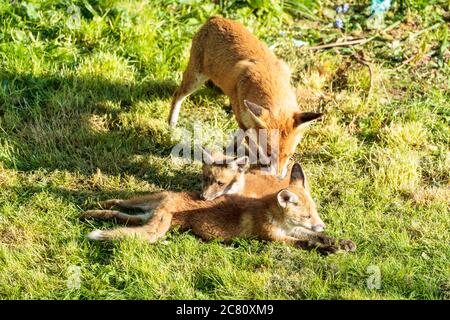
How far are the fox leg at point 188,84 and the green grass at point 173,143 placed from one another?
0.20 m

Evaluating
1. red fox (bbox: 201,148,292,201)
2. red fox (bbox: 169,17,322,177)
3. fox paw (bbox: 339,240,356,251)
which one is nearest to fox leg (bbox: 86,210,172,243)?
red fox (bbox: 201,148,292,201)

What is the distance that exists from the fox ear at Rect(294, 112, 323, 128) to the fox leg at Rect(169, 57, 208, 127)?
1.63 meters

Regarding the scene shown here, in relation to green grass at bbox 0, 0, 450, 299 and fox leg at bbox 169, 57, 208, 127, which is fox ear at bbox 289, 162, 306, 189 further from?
fox leg at bbox 169, 57, 208, 127

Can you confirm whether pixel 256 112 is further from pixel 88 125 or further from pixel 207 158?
pixel 88 125

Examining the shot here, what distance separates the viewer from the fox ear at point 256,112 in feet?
22.9

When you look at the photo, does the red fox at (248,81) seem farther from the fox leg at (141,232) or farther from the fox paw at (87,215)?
the fox paw at (87,215)

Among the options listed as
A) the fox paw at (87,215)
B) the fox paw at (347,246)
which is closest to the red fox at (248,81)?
the fox paw at (347,246)

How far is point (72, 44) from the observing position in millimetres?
9203

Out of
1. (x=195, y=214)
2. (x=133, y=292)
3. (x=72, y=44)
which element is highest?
(x=72, y=44)

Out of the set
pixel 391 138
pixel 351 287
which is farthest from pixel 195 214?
pixel 391 138

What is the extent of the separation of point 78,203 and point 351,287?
2877 millimetres

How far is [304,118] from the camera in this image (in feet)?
23.2

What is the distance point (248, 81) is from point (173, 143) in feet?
4.11

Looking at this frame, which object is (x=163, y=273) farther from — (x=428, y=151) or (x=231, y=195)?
(x=428, y=151)
